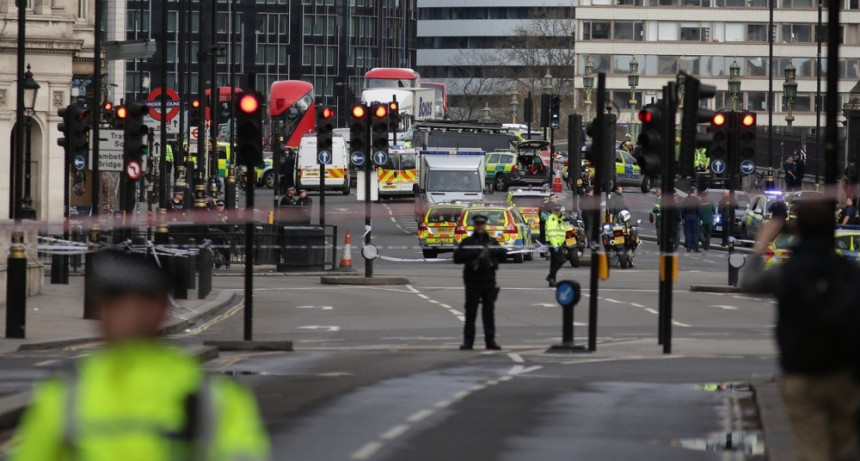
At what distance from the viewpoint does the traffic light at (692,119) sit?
2112 cm

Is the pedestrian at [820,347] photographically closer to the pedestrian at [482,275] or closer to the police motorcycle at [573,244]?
the pedestrian at [482,275]

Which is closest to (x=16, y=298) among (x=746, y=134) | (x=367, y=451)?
(x=367, y=451)

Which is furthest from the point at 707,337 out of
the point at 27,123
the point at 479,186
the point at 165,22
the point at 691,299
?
the point at 479,186

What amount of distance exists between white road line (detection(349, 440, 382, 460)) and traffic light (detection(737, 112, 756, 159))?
24.0m

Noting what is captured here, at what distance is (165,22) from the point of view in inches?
1570

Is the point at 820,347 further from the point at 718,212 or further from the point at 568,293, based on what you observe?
the point at 718,212

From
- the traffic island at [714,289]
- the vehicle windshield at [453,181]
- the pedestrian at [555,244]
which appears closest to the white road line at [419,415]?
the pedestrian at [555,244]

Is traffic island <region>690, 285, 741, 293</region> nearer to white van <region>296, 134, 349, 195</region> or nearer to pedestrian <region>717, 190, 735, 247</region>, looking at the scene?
pedestrian <region>717, 190, 735, 247</region>

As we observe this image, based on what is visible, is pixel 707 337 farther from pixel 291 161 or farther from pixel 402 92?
pixel 402 92

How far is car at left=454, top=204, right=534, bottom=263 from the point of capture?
45500 millimetres

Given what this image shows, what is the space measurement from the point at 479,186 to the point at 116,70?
28134 millimetres

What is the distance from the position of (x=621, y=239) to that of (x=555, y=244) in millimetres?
8993

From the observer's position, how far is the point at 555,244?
3500cm

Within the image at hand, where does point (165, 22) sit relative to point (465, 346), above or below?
above
